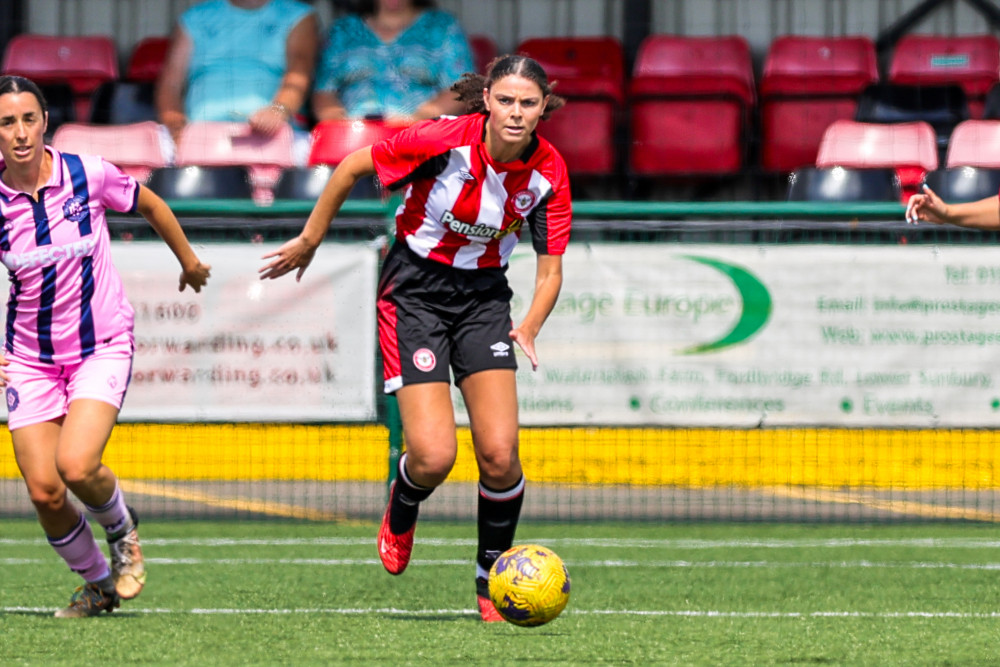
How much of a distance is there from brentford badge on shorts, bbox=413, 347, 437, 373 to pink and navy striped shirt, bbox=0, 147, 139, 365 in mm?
1071

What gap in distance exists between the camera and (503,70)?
223 inches

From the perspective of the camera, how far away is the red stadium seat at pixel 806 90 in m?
12.1

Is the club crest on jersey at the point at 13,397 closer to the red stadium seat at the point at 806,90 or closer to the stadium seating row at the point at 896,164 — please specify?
the stadium seating row at the point at 896,164

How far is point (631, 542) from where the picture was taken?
27.7 ft

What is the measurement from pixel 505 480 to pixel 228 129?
5.96 metres

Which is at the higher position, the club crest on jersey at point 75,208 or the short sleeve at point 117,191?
the short sleeve at point 117,191

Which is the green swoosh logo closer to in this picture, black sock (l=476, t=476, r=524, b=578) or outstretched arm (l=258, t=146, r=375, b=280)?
black sock (l=476, t=476, r=524, b=578)

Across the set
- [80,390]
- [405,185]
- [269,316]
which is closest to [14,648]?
[80,390]

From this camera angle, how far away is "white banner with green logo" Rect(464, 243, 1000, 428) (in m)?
8.93

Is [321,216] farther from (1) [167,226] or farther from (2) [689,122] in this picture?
(2) [689,122]

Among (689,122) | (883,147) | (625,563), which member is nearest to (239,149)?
(689,122)

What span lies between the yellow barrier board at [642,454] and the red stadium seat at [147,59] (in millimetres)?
4651

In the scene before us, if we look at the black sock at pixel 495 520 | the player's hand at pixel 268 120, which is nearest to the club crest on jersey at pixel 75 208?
the black sock at pixel 495 520

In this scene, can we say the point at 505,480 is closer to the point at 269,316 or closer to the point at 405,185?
the point at 405,185
